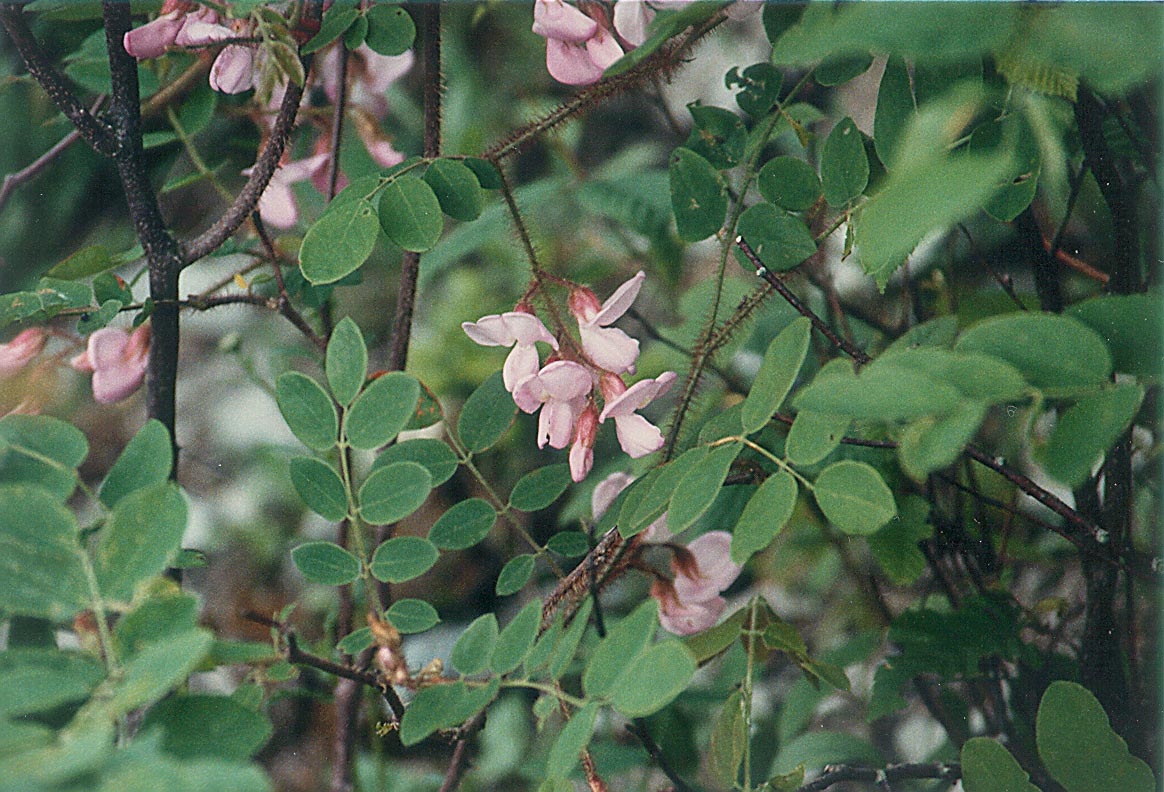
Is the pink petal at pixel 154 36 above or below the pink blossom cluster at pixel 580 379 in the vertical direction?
above

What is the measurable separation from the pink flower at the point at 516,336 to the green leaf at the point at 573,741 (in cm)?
18

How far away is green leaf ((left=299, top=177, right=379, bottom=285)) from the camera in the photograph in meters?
0.50

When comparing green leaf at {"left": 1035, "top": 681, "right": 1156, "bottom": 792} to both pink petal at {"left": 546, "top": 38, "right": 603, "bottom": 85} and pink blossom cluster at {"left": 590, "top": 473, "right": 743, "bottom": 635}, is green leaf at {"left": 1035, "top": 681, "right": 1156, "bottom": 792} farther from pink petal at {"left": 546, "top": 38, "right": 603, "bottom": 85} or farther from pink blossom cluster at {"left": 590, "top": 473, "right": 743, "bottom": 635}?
pink petal at {"left": 546, "top": 38, "right": 603, "bottom": 85}

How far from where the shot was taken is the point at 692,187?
22.6 inches

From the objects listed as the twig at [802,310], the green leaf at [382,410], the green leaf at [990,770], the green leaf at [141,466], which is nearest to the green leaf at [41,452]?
the green leaf at [141,466]

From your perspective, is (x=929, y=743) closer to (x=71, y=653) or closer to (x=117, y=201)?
(x=71, y=653)

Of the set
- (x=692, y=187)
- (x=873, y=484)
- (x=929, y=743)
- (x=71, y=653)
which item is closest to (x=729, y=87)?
(x=692, y=187)

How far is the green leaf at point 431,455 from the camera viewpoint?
1.81 ft

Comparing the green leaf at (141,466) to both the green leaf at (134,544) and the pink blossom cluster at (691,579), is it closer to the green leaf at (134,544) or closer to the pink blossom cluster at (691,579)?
the green leaf at (134,544)

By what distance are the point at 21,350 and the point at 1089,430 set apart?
61cm

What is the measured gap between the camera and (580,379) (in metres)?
0.50

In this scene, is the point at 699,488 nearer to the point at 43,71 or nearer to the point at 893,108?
the point at 893,108

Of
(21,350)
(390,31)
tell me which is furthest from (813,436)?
(21,350)

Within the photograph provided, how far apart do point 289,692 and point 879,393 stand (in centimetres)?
50
